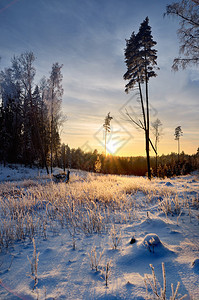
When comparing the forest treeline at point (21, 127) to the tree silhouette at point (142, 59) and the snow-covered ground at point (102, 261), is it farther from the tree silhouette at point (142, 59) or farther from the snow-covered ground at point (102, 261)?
the snow-covered ground at point (102, 261)

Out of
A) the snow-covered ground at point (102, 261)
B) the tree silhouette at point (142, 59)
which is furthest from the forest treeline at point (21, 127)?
the snow-covered ground at point (102, 261)

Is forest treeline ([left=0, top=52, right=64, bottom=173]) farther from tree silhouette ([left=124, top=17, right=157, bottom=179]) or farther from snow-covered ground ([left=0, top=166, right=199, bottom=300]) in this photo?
snow-covered ground ([left=0, top=166, right=199, bottom=300])

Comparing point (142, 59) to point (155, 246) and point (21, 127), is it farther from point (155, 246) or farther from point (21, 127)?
point (21, 127)

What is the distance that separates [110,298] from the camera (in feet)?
4.39

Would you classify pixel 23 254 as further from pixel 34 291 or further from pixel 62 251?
pixel 34 291

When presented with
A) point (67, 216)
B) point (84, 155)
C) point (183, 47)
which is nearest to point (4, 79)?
point (183, 47)

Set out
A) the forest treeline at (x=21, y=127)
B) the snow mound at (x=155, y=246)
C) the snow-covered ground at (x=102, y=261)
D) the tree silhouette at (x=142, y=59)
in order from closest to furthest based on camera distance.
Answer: the snow-covered ground at (x=102, y=261), the snow mound at (x=155, y=246), the tree silhouette at (x=142, y=59), the forest treeline at (x=21, y=127)

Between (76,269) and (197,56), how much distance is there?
861cm

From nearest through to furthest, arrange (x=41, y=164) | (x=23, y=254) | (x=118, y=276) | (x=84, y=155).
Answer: (x=118, y=276) < (x=23, y=254) < (x=41, y=164) < (x=84, y=155)

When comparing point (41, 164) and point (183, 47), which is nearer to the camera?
point (183, 47)

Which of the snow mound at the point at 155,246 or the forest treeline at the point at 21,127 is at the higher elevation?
the forest treeline at the point at 21,127

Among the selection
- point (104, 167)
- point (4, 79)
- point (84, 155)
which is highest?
point (4, 79)

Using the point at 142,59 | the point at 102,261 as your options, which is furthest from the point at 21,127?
the point at 102,261

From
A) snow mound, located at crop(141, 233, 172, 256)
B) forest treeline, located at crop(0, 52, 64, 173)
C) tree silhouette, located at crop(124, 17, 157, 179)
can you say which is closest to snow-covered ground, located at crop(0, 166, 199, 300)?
snow mound, located at crop(141, 233, 172, 256)
